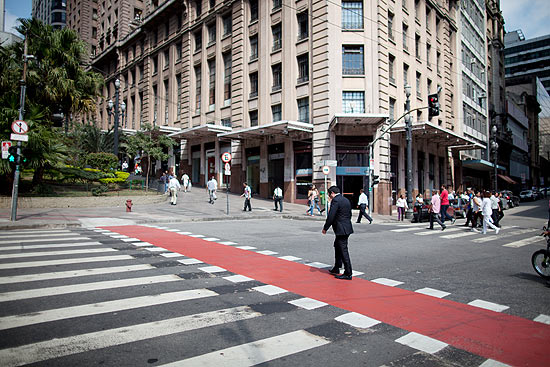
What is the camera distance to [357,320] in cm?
453

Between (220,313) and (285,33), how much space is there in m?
27.2

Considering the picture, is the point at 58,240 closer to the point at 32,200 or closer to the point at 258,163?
the point at 32,200

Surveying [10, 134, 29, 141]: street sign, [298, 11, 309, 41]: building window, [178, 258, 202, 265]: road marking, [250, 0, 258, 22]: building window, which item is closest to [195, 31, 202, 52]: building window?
[250, 0, 258, 22]: building window

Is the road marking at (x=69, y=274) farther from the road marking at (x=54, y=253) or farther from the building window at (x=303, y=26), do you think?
the building window at (x=303, y=26)

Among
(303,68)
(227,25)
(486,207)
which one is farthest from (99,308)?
(227,25)

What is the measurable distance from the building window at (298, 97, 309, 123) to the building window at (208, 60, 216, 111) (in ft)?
36.2

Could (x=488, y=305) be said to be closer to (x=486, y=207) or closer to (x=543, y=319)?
(x=543, y=319)

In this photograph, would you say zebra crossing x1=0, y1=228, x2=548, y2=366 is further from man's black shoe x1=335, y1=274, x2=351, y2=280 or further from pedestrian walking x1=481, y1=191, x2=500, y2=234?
pedestrian walking x1=481, y1=191, x2=500, y2=234

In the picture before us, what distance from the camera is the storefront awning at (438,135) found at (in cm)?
2706

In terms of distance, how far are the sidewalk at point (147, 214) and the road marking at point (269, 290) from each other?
436 inches

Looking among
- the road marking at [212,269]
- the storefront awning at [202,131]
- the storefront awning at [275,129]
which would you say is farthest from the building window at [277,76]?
the road marking at [212,269]

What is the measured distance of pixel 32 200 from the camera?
63.9 feet

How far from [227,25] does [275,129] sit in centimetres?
1465

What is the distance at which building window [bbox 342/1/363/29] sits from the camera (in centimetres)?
2608
